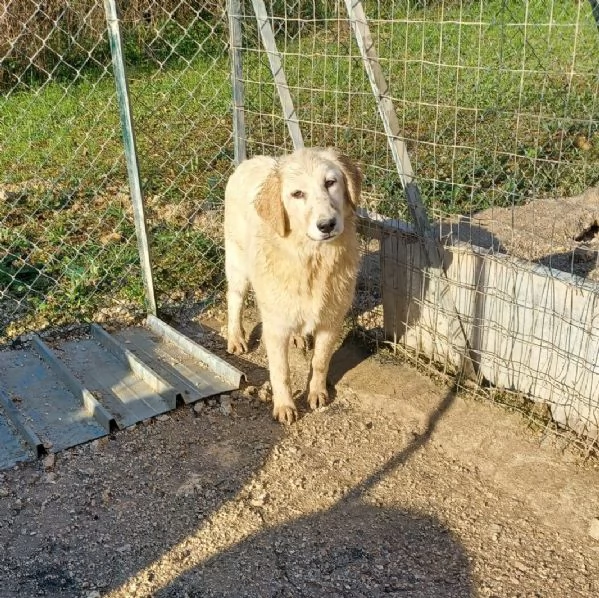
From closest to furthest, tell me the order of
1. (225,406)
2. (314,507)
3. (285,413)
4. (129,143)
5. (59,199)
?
(314,507) < (285,413) < (225,406) < (129,143) < (59,199)

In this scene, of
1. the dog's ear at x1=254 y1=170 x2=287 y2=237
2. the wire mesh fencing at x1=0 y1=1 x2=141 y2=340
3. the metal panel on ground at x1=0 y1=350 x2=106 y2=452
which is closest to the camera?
the dog's ear at x1=254 y1=170 x2=287 y2=237

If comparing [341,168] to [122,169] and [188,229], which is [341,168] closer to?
[188,229]

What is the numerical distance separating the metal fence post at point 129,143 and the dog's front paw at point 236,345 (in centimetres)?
65

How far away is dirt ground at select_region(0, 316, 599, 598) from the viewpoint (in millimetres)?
2719

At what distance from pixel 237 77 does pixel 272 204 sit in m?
1.58

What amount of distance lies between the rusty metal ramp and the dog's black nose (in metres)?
1.18

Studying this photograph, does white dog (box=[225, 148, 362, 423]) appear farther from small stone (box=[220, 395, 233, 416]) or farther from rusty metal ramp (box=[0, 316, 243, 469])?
rusty metal ramp (box=[0, 316, 243, 469])

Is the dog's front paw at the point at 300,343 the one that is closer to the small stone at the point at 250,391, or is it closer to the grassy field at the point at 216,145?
the small stone at the point at 250,391

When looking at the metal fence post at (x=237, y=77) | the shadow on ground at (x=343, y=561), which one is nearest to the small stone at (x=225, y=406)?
the shadow on ground at (x=343, y=561)

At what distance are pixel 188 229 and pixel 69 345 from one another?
1.60 metres

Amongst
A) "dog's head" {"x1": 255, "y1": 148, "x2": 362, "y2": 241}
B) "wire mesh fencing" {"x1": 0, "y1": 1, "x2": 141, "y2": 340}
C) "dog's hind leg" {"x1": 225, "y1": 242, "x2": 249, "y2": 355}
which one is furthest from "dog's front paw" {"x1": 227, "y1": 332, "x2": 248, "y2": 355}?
"dog's head" {"x1": 255, "y1": 148, "x2": 362, "y2": 241}

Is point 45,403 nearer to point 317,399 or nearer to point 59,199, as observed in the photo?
point 317,399

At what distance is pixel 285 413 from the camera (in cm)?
373

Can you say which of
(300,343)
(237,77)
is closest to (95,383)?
(300,343)
